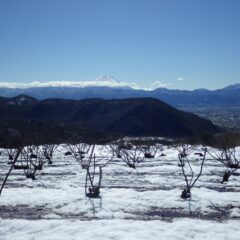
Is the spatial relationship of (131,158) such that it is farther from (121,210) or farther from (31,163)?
(121,210)

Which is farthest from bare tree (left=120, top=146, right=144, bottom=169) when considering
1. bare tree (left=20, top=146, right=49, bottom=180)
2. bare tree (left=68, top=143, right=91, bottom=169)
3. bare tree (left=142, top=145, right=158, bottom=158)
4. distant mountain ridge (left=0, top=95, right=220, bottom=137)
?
distant mountain ridge (left=0, top=95, right=220, bottom=137)

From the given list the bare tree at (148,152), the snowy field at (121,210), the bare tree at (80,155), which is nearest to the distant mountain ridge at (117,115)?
the bare tree at (148,152)

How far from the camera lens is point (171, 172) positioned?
61.3 ft

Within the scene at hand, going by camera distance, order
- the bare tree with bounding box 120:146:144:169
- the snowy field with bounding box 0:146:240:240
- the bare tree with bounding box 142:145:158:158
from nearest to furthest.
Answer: the snowy field with bounding box 0:146:240:240 → the bare tree with bounding box 120:146:144:169 → the bare tree with bounding box 142:145:158:158

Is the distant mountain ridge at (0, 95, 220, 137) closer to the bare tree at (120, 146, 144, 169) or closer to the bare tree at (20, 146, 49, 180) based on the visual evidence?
the bare tree at (120, 146, 144, 169)

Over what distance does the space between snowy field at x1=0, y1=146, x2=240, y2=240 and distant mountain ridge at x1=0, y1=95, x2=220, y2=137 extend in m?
104

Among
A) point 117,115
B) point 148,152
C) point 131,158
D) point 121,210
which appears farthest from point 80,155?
point 117,115

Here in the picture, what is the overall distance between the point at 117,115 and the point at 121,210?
497 ft

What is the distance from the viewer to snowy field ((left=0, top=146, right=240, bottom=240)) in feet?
26.0

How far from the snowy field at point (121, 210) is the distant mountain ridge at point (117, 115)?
10388 cm

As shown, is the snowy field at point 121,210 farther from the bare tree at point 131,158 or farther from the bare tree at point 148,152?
the bare tree at point 148,152

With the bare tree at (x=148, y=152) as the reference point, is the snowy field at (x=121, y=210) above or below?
above

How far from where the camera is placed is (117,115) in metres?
162

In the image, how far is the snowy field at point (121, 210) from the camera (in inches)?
312
